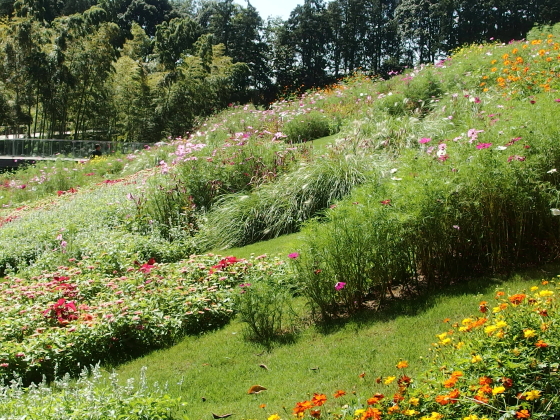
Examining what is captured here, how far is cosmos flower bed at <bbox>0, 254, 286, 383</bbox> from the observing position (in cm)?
434

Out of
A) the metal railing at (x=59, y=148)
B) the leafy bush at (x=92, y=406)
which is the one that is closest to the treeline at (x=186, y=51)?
the metal railing at (x=59, y=148)

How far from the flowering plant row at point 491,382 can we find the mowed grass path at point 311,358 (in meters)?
0.40

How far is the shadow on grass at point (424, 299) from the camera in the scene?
4250 mm

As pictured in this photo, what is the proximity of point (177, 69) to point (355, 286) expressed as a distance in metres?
21.3

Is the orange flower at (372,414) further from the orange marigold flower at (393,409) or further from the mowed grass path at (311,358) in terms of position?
the mowed grass path at (311,358)

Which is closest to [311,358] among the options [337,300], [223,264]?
[337,300]

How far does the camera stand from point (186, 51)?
89.5 ft

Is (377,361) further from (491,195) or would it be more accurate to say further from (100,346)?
(100,346)

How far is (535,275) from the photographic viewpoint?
4301 millimetres

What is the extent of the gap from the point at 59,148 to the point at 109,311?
1994 cm

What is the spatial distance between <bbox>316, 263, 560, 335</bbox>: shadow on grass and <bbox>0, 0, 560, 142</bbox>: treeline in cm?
1856

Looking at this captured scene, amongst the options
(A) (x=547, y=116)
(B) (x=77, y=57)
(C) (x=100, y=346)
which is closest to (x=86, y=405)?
(C) (x=100, y=346)

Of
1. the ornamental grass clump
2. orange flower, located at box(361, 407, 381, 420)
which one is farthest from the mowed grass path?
the ornamental grass clump

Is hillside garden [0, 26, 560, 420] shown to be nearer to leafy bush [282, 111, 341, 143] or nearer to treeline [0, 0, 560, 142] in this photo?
leafy bush [282, 111, 341, 143]
